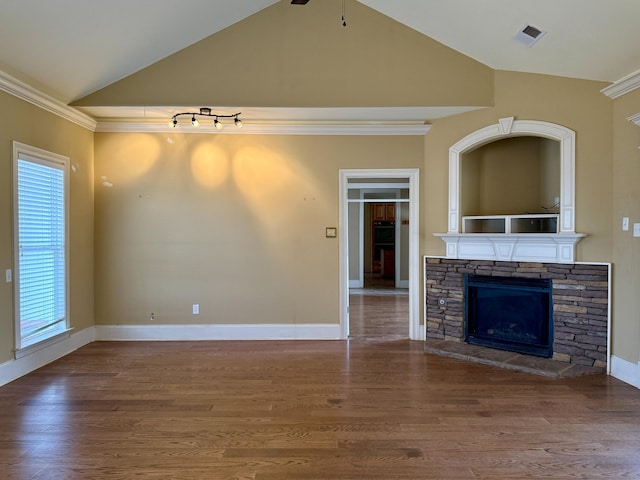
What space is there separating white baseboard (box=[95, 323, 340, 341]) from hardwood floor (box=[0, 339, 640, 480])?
0.74m

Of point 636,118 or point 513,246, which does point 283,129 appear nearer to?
point 513,246

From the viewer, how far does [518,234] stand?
13.9 feet

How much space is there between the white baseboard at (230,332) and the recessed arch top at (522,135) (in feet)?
6.83

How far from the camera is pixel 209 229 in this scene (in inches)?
202

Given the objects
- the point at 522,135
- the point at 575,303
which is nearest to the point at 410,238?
the point at 522,135

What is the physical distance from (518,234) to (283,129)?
3019 mm

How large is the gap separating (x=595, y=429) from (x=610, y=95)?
300 centimetres

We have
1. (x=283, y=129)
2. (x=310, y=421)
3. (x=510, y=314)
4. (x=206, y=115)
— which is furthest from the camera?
(x=283, y=129)

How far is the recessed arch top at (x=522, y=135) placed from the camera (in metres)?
4.00

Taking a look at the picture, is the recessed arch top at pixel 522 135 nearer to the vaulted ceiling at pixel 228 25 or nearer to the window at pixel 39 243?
the vaulted ceiling at pixel 228 25

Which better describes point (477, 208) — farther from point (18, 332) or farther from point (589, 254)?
point (18, 332)

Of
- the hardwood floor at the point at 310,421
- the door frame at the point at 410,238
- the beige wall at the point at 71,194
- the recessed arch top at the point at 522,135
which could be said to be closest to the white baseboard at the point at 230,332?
the door frame at the point at 410,238

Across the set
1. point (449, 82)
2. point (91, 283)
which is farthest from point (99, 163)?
point (449, 82)

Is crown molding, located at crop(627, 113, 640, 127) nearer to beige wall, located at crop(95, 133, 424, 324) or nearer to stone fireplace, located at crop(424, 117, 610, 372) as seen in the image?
stone fireplace, located at crop(424, 117, 610, 372)
